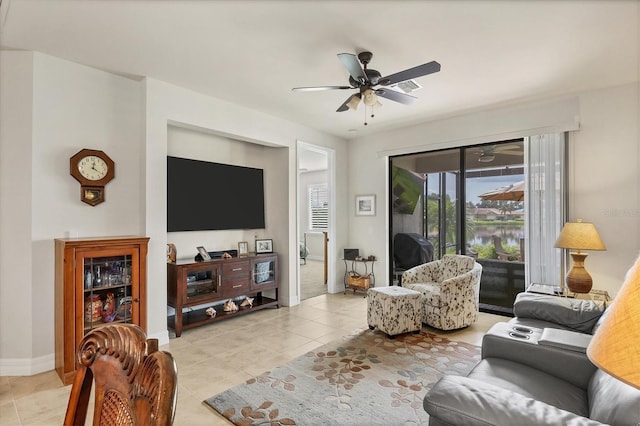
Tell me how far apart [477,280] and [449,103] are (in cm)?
218

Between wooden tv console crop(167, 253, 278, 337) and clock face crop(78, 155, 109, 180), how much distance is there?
118 cm

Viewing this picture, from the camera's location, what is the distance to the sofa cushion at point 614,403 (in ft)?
3.66

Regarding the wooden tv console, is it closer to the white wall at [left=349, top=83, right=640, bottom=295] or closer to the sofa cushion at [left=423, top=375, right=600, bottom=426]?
the sofa cushion at [left=423, top=375, right=600, bottom=426]

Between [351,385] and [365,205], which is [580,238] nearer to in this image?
[351,385]

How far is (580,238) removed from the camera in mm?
3193

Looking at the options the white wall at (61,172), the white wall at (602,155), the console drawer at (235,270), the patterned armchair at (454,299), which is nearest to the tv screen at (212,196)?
the white wall at (61,172)

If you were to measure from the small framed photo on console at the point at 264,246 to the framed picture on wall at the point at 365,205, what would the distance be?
1.80m

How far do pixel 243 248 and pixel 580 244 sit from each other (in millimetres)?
3866

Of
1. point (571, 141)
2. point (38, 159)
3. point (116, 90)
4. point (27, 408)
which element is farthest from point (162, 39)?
point (571, 141)

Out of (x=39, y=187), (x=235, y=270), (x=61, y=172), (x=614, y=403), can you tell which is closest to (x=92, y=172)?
(x=61, y=172)

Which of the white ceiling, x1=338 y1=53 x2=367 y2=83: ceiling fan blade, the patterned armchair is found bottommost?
the patterned armchair

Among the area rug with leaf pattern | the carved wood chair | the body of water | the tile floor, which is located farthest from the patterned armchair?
the carved wood chair

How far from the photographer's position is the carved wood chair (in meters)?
0.62

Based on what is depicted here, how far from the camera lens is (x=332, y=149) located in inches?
224
